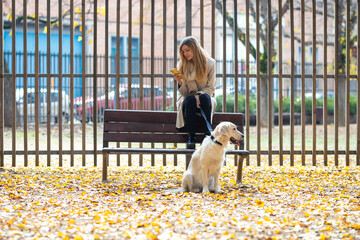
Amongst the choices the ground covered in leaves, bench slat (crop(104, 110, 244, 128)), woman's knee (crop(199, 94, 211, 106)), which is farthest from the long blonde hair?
the ground covered in leaves

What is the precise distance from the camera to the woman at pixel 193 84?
6.10 m

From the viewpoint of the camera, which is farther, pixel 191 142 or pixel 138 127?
pixel 138 127

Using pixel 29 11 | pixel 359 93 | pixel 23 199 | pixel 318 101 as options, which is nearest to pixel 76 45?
pixel 29 11

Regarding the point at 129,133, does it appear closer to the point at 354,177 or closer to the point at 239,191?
the point at 239,191

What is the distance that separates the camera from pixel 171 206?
4.59 meters

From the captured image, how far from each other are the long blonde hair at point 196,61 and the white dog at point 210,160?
1.16m

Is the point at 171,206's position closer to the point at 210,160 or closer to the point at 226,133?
the point at 210,160

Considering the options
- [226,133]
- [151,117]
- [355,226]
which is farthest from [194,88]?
[355,226]

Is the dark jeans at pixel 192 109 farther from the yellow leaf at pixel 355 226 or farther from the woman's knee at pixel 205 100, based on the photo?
the yellow leaf at pixel 355 226

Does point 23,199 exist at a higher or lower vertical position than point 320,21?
lower

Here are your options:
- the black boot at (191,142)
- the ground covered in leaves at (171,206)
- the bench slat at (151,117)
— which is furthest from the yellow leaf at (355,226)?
the bench slat at (151,117)

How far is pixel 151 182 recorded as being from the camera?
20.3ft

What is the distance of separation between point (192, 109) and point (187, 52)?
66cm

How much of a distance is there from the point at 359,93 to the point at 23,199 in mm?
4763
